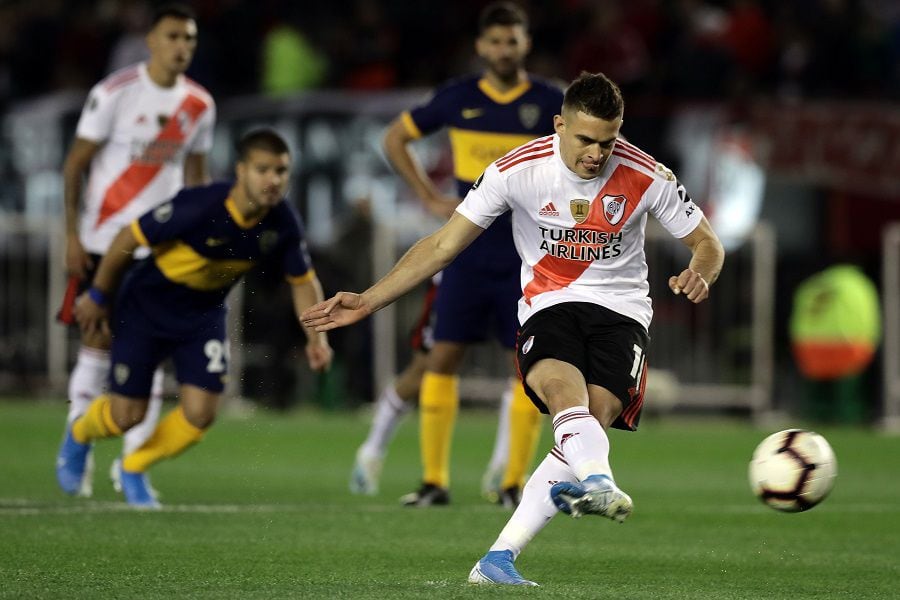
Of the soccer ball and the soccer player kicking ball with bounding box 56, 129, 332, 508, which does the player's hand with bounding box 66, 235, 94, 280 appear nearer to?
the soccer player kicking ball with bounding box 56, 129, 332, 508

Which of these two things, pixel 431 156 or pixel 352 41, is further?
pixel 352 41

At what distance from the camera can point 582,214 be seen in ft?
22.2

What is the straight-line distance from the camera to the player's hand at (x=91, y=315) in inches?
349

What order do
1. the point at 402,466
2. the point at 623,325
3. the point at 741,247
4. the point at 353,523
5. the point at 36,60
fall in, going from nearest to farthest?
the point at 623,325 → the point at 353,523 → the point at 402,466 → the point at 741,247 → the point at 36,60

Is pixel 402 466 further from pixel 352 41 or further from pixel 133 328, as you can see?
pixel 352 41

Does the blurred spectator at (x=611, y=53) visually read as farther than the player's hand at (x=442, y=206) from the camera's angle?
Yes

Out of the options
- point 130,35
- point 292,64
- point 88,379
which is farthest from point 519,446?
point 130,35

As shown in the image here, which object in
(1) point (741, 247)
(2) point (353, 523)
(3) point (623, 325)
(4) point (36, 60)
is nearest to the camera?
(3) point (623, 325)

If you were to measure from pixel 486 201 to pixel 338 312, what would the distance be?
0.69 meters

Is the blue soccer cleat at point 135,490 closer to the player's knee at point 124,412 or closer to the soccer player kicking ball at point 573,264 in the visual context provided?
the player's knee at point 124,412

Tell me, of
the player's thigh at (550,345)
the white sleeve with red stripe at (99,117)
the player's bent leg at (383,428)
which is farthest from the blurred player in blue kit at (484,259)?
the player's thigh at (550,345)

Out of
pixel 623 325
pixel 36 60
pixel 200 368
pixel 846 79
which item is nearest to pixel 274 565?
pixel 623 325

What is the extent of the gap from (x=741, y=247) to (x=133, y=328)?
970cm

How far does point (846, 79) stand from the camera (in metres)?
18.0
